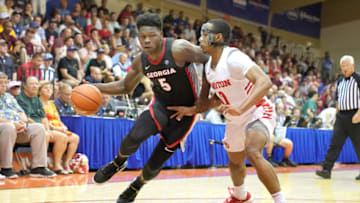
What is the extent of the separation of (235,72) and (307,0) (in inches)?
750

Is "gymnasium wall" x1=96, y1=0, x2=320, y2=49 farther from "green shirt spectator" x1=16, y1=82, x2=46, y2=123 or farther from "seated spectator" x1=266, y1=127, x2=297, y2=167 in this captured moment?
"green shirt spectator" x1=16, y1=82, x2=46, y2=123

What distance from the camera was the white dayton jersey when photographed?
→ 3.70 m

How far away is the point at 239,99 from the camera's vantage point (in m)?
3.90

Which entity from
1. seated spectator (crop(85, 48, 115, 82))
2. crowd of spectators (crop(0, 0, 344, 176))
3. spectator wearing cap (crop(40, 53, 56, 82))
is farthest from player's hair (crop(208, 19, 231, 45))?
seated spectator (crop(85, 48, 115, 82))

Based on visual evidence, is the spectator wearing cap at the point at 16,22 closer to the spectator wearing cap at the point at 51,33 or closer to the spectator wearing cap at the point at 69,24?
the spectator wearing cap at the point at 51,33

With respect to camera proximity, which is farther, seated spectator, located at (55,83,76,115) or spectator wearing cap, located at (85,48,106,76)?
spectator wearing cap, located at (85,48,106,76)

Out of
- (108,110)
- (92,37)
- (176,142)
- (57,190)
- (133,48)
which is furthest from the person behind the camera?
(133,48)

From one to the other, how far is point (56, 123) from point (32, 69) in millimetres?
1690

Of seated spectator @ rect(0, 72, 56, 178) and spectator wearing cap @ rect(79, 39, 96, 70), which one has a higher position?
spectator wearing cap @ rect(79, 39, 96, 70)

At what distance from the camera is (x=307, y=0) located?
835 inches

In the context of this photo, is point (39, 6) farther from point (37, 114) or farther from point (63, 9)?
point (37, 114)

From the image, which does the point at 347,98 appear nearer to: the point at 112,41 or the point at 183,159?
the point at 183,159

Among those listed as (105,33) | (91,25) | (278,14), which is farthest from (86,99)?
(278,14)

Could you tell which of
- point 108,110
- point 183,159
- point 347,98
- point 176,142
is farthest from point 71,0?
point 176,142
